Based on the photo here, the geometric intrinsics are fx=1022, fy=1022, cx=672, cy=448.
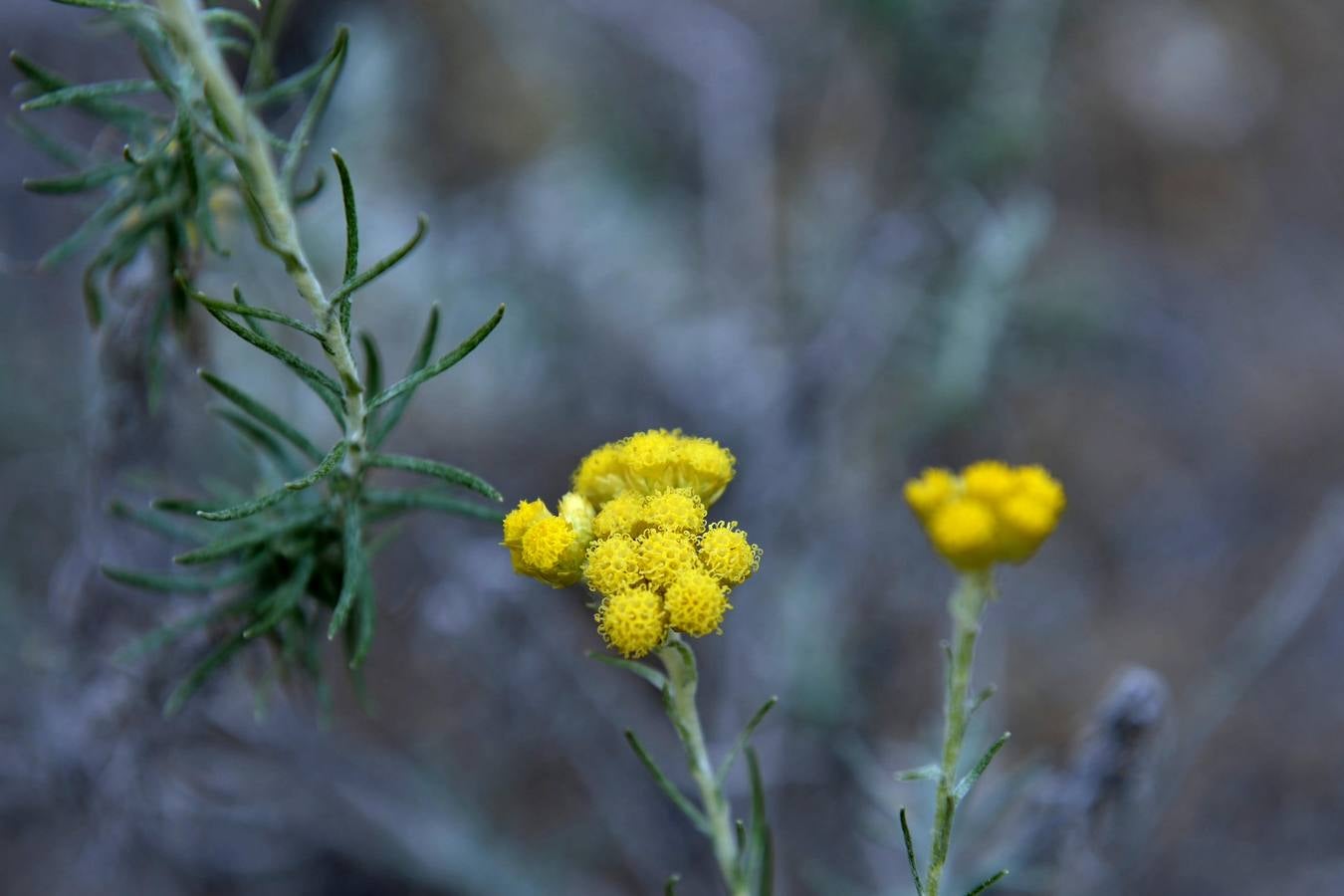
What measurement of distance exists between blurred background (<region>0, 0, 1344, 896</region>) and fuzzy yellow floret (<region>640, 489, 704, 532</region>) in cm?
99

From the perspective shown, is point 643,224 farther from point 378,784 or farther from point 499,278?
point 378,784

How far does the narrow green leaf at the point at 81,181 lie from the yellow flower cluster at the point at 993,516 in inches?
56.2

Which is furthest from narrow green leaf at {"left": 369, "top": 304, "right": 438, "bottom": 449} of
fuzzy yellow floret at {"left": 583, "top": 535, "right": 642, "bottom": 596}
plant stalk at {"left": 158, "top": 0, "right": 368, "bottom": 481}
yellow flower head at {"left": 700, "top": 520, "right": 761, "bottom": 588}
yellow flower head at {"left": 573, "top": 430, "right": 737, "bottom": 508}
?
yellow flower head at {"left": 700, "top": 520, "right": 761, "bottom": 588}

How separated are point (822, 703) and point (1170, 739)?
1.14 m

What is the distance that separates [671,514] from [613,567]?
0.12 m

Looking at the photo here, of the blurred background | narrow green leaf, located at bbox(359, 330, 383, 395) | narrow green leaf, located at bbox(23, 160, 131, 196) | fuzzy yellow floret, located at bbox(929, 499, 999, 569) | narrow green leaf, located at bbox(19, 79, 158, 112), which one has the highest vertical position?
the blurred background

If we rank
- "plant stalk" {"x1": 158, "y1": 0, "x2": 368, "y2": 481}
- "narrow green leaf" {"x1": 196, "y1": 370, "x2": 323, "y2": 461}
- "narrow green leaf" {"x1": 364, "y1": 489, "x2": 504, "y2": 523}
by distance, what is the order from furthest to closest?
"narrow green leaf" {"x1": 364, "y1": 489, "x2": 504, "y2": 523}
"narrow green leaf" {"x1": 196, "y1": 370, "x2": 323, "y2": 461}
"plant stalk" {"x1": 158, "y1": 0, "x2": 368, "y2": 481}

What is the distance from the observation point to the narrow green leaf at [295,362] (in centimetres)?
137

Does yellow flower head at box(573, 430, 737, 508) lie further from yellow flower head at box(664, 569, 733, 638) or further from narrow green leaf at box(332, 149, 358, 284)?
narrow green leaf at box(332, 149, 358, 284)

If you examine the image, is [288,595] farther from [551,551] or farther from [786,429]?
[786,429]

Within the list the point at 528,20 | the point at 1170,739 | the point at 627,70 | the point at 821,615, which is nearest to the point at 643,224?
the point at 627,70

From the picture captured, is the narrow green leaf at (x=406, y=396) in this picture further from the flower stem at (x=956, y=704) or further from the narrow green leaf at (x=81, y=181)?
the flower stem at (x=956, y=704)

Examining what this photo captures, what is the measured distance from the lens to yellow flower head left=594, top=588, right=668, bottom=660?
4.71 ft

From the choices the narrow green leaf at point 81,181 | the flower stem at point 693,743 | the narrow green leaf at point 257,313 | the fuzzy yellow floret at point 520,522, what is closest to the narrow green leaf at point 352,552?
the fuzzy yellow floret at point 520,522
